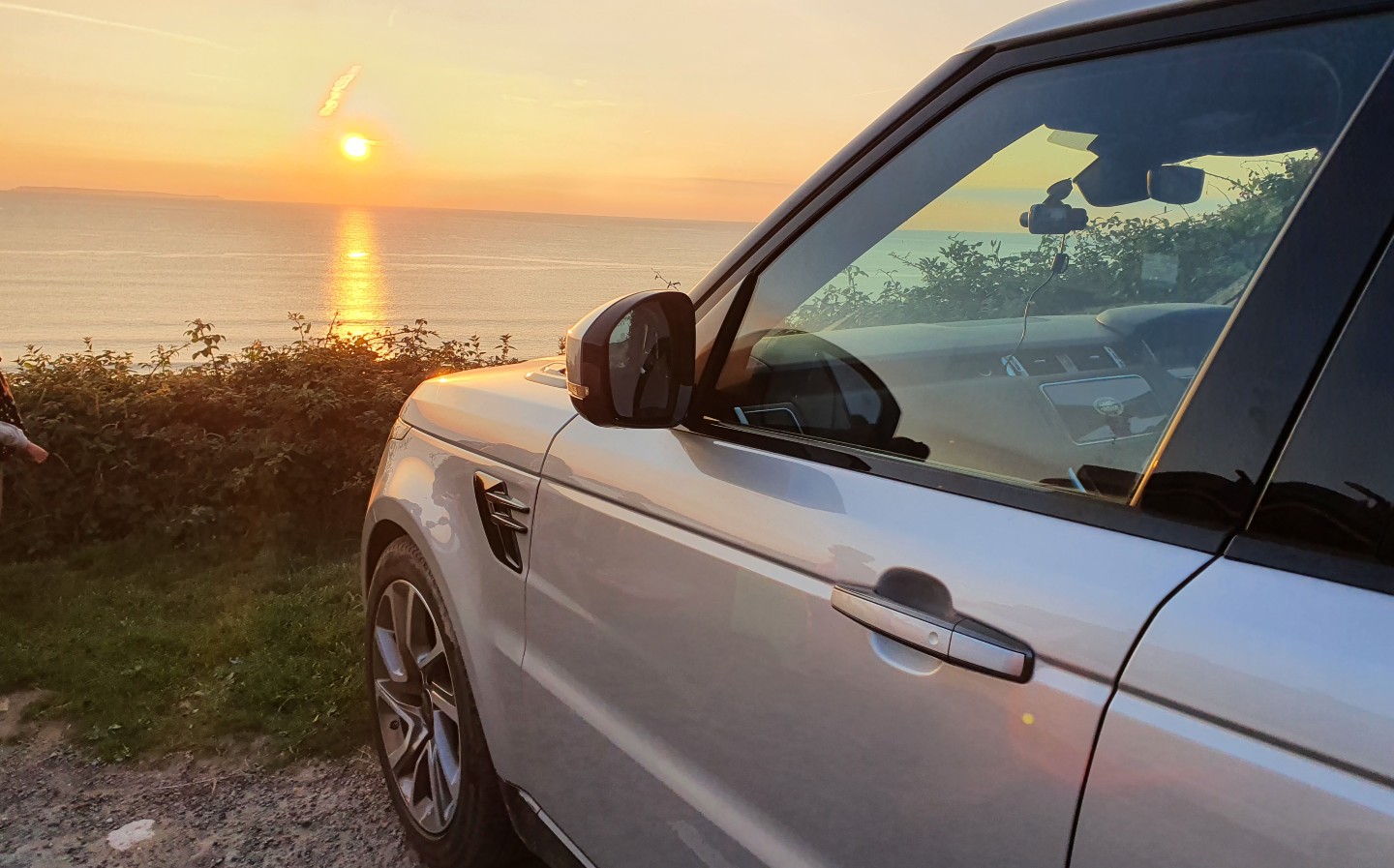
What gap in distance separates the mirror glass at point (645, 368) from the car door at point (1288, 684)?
0.93 m

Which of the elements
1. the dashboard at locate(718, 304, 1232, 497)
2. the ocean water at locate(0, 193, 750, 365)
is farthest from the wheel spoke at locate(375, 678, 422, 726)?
the ocean water at locate(0, 193, 750, 365)

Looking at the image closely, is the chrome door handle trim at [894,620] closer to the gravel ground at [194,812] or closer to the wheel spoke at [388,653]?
the wheel spoke at [388,653]

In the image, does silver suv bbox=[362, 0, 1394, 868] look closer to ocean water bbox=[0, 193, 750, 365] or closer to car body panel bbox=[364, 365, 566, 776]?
car body panel bbox=[364, 365, 566, 776]

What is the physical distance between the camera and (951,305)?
5.35ft

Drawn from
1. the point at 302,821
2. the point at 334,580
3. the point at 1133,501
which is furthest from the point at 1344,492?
the point at 334,580

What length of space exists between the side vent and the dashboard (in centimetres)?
65

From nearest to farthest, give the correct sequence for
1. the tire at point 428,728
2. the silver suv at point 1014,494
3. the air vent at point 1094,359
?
the silver suv at point 1014,494, the air vent at point 1094,359, the tire at point 428,728

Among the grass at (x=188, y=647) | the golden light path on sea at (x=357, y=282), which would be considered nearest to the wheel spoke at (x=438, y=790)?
the grass at (x=188, y=647)

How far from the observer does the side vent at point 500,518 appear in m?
2.20

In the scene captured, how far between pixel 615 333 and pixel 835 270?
1.33ft

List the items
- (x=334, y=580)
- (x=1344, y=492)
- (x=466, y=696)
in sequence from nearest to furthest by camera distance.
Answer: (x=1344, y=492), (x=466, y=696), (x=334, y=580)

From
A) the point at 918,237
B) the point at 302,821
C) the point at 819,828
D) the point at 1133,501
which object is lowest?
the point at 302,821

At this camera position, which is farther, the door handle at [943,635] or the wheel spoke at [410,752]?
the wheel spoke at [410,752]

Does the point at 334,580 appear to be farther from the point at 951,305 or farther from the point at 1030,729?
the point at 1030,729
